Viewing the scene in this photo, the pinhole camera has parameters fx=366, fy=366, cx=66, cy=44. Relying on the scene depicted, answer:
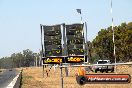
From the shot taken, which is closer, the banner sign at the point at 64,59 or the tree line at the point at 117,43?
the banner sign at the point at 64,59

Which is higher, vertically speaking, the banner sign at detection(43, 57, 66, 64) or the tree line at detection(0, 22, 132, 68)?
the tree line at detection(0, 22, 132, 68)

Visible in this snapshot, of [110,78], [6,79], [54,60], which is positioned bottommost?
[6,79]

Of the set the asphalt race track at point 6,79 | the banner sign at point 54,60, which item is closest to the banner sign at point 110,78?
the banner sign at point 54,60

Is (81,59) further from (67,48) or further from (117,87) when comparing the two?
(117,87)

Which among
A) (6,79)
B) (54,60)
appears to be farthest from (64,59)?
(6,79)

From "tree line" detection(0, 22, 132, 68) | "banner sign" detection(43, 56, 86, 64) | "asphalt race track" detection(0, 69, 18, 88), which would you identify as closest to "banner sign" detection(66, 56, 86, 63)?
"banner sign" detection(43, 56, 86, 64)

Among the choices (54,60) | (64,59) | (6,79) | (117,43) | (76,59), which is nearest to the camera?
(54,60)

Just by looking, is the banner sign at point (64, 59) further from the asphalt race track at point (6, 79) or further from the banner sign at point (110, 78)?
the asphalt race track at point (6, 79)

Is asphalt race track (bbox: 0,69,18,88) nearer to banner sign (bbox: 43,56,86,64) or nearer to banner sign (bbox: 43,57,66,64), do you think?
banner sign (bbox: 43,56,86,64)

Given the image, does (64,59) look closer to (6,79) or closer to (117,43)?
(6,79)

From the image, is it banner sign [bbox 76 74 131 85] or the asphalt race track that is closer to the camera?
banner sign [bbox 76 74 131 85]

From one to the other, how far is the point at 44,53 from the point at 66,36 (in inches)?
63.2

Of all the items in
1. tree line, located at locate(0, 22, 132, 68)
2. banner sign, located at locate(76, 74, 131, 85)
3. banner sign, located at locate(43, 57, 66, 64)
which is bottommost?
banner sign, located at locate(76, 74, 131, 85)

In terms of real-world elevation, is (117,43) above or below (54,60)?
above
